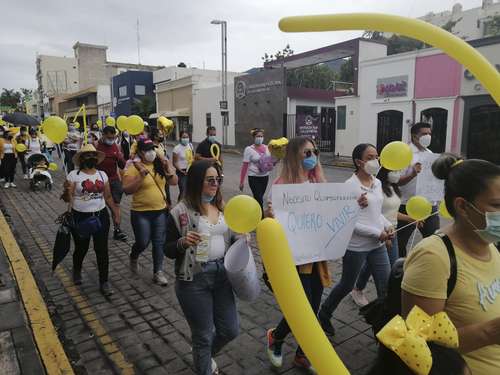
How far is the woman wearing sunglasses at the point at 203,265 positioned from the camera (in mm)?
2738

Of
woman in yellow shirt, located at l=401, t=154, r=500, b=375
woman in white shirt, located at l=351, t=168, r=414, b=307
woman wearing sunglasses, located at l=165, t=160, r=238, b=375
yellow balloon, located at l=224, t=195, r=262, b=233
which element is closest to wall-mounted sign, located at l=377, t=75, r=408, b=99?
woman in white shirt, located at l=351, t=168, r=414, b=307

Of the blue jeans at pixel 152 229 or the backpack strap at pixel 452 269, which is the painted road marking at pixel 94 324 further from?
the backpack strap at pixel 452 269

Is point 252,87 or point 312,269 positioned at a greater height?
point 252,87

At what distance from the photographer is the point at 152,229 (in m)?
4.98

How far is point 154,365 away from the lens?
3.35 meters

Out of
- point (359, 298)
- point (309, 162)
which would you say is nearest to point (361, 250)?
point (309, 162)

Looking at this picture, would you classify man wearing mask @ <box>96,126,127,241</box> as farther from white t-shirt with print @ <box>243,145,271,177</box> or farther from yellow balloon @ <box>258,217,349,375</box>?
yellow balloon @ <box>258,217,349,375</box>

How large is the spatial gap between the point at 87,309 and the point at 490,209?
3981 millimetres

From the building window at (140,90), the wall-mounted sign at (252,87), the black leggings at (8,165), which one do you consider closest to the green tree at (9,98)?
the building window at (140,90)

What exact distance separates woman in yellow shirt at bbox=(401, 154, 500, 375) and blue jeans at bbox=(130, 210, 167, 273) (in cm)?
363

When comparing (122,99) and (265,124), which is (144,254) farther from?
(122,99)

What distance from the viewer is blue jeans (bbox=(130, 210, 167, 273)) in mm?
4875

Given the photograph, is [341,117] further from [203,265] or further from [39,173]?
[203,265]

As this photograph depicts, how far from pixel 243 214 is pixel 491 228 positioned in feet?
3.47
